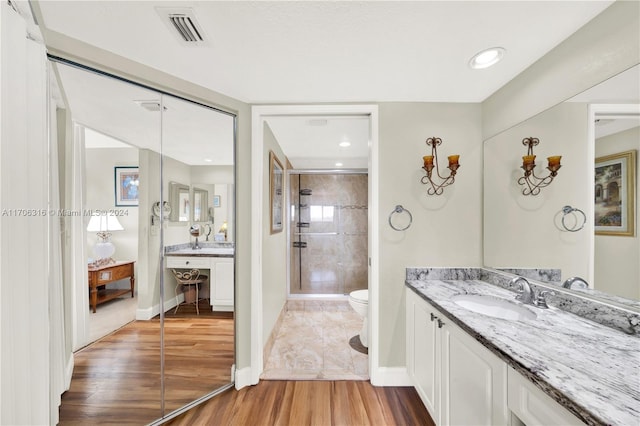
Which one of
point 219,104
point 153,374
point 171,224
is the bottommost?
point 153,374

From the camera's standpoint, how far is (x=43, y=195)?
103 cm

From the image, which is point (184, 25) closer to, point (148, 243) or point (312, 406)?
point (148, 243)

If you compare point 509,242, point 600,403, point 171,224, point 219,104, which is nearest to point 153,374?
point 171,224

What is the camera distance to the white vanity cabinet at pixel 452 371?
1.03 metres

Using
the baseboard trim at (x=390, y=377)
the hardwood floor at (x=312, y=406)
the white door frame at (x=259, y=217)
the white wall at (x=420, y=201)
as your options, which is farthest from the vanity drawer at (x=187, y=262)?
the baseboard trim at (x=390, y=377)

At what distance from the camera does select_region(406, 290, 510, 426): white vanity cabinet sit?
103 centimetres

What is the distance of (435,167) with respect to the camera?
6.70ft

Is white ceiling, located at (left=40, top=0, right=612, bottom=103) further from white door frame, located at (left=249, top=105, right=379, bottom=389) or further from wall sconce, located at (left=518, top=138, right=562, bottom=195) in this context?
wall sconce, located at (left=518, top=138, right=562, bottom=195)

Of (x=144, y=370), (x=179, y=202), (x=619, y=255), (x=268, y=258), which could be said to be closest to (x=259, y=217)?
(x=179, y=202)

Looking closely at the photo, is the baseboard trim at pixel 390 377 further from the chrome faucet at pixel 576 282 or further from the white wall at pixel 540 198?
the chrome faucet at pixel 576 282

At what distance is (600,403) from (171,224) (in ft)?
7.03

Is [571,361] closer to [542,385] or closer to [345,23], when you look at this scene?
[542,385]

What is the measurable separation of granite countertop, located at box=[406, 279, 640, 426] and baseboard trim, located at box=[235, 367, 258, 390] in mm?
1593

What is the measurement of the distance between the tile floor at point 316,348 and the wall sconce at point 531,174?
186cm
